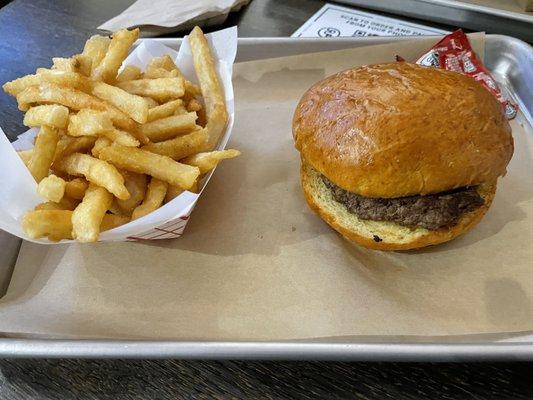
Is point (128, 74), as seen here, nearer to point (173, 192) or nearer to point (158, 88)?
point (158, 88)

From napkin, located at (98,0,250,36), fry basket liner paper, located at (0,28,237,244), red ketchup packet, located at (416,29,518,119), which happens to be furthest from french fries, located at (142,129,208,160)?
napkin, located at (98,0,250,36)

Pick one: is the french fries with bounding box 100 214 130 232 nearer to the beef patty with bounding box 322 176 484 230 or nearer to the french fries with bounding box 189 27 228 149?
the french fries with bounding box 189 27 228 149

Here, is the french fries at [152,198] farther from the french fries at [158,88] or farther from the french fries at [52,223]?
the french fries at [158,88]

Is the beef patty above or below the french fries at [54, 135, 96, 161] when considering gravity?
below

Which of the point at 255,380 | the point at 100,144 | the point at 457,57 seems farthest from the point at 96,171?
the point at 457,57

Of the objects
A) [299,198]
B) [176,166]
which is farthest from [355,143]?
[176,166]

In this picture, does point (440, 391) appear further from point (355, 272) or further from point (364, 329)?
point (355, 272)

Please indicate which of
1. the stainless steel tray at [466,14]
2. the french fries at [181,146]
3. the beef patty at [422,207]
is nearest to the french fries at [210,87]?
the french fries at [181,146]
